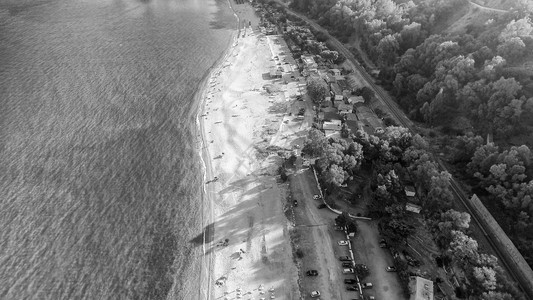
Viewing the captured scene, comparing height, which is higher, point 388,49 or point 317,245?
point 388,49

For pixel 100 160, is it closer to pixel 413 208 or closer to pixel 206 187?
pixel 206 187

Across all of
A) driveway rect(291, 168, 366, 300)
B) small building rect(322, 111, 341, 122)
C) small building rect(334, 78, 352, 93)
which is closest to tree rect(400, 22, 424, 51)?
small building rect(334, 78, 352, 93)

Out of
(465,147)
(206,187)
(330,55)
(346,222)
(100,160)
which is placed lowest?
(100,160)

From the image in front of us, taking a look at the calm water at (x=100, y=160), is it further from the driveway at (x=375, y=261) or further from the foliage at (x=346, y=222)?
the driveway at (x=375, y=261)

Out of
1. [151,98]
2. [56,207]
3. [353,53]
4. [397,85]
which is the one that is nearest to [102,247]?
[56,207]

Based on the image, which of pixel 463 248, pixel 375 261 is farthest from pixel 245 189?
pixel 463 248

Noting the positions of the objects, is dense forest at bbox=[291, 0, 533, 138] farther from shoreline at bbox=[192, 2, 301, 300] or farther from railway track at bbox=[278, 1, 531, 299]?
shoreline at bbox=[192, 2, 301, 300]
